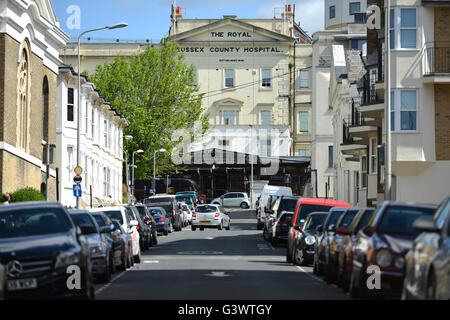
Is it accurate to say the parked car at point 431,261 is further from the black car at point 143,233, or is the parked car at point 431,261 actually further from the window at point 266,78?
the window at point 266,78

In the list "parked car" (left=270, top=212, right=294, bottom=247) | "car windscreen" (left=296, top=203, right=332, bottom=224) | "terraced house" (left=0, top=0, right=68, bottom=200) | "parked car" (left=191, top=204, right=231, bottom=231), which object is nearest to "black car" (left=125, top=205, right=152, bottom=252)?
"parked car" (left=270, top=212, right=294, bottom=247)

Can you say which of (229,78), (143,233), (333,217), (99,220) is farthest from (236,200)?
(99,220)

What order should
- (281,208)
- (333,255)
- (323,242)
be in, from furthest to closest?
(281,208) < (323,242) < (333,255)

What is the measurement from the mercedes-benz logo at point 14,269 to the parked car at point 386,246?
17.0 feet

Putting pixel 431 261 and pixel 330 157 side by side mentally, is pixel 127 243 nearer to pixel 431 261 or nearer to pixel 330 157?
pixel 431 261

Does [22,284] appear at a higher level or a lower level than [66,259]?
lower

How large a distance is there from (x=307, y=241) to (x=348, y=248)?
8394mm

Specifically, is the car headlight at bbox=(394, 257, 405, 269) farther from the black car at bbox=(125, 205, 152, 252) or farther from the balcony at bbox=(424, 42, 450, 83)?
the balcony at bbox=(424, 42, 450, 83)

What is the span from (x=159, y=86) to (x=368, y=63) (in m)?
33.7

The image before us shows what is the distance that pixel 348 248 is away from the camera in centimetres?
1748

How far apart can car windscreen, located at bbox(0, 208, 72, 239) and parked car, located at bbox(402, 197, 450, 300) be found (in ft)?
17.4

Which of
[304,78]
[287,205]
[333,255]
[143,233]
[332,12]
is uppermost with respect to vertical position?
[332,12]

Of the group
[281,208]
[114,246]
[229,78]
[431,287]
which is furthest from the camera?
[229,78]

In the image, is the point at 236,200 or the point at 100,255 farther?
the point at 236,200
